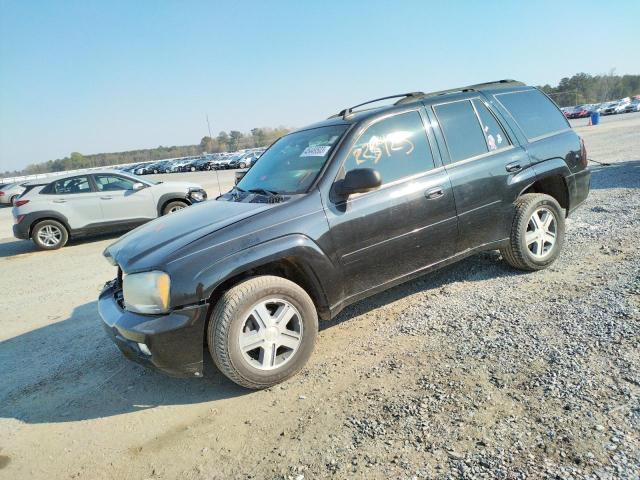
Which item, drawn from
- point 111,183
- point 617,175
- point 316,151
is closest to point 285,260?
point 316,151

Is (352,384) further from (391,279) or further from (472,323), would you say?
(472,323)

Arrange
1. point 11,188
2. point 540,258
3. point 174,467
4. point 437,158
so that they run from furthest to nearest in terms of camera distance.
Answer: point 11,188 < point 540,258 < point 437,158 < point 174,467

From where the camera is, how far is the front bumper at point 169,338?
2.81 metres

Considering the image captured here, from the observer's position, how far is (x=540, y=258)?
446cm

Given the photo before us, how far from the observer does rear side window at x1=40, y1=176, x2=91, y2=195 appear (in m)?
9.59

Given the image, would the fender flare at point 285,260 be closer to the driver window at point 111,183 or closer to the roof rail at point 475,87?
the roof rail at point 475,87

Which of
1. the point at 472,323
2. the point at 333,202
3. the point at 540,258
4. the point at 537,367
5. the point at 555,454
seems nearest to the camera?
the point at 555,454

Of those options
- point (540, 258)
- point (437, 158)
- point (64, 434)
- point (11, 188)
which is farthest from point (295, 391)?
point (11, 188)

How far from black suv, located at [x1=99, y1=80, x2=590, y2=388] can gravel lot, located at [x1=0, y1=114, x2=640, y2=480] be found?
377mm

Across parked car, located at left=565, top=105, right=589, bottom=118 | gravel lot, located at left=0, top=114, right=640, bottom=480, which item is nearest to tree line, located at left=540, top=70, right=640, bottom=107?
parked car, located at left=565, top=105, right=589, bottom=118

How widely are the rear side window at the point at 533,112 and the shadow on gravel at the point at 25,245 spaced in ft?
29.2

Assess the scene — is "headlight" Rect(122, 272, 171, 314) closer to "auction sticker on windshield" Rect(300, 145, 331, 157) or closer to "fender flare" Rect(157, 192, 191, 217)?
"auction sticker on windshield" Rect(300, 145, 331, 157)

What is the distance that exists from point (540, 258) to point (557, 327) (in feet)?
4.21

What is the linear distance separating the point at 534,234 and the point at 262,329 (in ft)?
9.80
